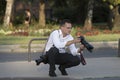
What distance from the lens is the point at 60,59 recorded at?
1187 cm

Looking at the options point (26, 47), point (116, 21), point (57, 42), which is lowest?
point (116, 21)

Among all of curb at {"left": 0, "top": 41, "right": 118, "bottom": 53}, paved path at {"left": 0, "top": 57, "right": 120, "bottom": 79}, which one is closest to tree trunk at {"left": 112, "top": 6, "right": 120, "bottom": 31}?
curb at {"left": 0, "top": 41, "right": 118, "bottom": 53}

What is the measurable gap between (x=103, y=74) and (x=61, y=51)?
4.17 ft

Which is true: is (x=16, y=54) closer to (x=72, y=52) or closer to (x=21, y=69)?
(x=21, y=69)

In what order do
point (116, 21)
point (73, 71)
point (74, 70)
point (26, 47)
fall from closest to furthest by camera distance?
point (73, 71) < point (74, 70) < point (26, 47) < point (116, 21)

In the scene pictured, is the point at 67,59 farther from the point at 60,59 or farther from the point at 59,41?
the point at 59,41

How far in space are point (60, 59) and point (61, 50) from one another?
244mm

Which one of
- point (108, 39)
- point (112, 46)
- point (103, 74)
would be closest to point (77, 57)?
point (103, 74)

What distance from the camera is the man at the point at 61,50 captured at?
11.6m

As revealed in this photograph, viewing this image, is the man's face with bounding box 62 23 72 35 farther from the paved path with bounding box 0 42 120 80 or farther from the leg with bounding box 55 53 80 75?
the paved path with bounding box 0 42 120 80

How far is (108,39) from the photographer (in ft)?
83.3

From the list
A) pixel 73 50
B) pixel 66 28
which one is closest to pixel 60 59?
pixel 73 50

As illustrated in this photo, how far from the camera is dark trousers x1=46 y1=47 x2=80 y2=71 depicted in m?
11.6

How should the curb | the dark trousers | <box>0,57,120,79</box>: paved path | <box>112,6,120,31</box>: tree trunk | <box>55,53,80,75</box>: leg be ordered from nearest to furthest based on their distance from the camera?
the dark trousers → <box>55,53,80,75</box>: leg → <box>0,57,120,79</box>: paved path → the curb → <box>112,6,120,31</box>: tree trunk
